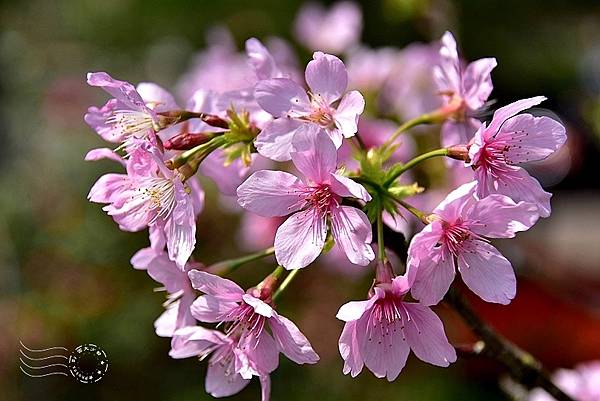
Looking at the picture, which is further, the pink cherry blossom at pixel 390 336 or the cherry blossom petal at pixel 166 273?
the cherry blossom petal at pixel 166 273

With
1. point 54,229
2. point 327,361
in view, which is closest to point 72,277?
point 54,229

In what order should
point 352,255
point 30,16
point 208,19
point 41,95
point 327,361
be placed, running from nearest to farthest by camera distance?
point 352,255
point 327,361
point 41,95
point 30,16
point 208,19

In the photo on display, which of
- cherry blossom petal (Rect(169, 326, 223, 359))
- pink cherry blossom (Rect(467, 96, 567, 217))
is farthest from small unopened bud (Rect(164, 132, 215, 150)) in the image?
pink cherry blossom (Rect(467, 96, 567, 217))

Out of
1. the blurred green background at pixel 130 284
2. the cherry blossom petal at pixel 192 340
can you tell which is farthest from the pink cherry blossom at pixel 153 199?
the blurred green background at pixel 130 284

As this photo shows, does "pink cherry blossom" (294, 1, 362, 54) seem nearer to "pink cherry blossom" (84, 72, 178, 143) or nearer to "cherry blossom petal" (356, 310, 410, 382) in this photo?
"pink cherry blossom" (84, 72, 178, 143)

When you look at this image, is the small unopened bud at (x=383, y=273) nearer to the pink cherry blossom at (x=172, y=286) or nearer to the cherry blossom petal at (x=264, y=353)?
the cherry blossom petal at (x=264, y=353)

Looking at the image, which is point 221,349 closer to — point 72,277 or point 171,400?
point 171,400

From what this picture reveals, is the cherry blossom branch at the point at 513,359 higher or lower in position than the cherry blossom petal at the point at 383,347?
lower
